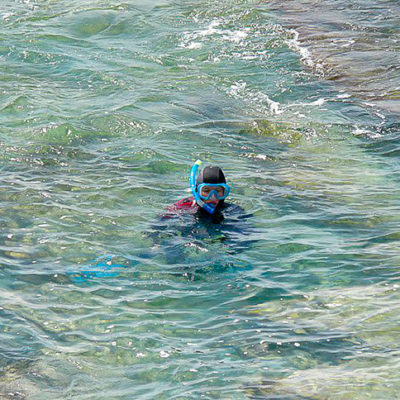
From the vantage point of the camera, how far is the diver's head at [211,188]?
25.0 feet

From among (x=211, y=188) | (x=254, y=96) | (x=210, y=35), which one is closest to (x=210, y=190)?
(x=211, y=188)

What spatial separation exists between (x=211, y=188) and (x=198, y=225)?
461mm

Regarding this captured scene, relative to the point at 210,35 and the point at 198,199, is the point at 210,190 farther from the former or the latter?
the point at 210,35

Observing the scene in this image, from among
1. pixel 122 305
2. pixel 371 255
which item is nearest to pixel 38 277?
pixel 122 305

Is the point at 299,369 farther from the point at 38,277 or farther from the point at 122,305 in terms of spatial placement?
the point at 38,277

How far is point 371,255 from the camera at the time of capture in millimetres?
7242

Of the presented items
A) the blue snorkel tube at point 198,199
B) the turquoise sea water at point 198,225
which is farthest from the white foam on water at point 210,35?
the blue snorkel tube at point 198,199

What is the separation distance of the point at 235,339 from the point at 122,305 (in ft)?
3.96

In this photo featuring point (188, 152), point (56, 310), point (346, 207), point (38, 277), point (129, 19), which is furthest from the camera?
point (129, 19)

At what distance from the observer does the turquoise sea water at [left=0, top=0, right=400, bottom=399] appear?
534cm

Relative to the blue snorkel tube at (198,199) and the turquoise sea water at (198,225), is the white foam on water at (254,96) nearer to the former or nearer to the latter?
the turquoise sea water at (198,225)

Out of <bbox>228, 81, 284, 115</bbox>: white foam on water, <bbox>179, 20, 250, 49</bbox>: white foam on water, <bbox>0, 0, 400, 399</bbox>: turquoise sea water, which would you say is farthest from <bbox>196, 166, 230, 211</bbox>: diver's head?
<bbox>179, 20, 250, 49</bbox>: white foam on water

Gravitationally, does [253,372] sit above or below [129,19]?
below

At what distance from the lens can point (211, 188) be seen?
761 centimetres
